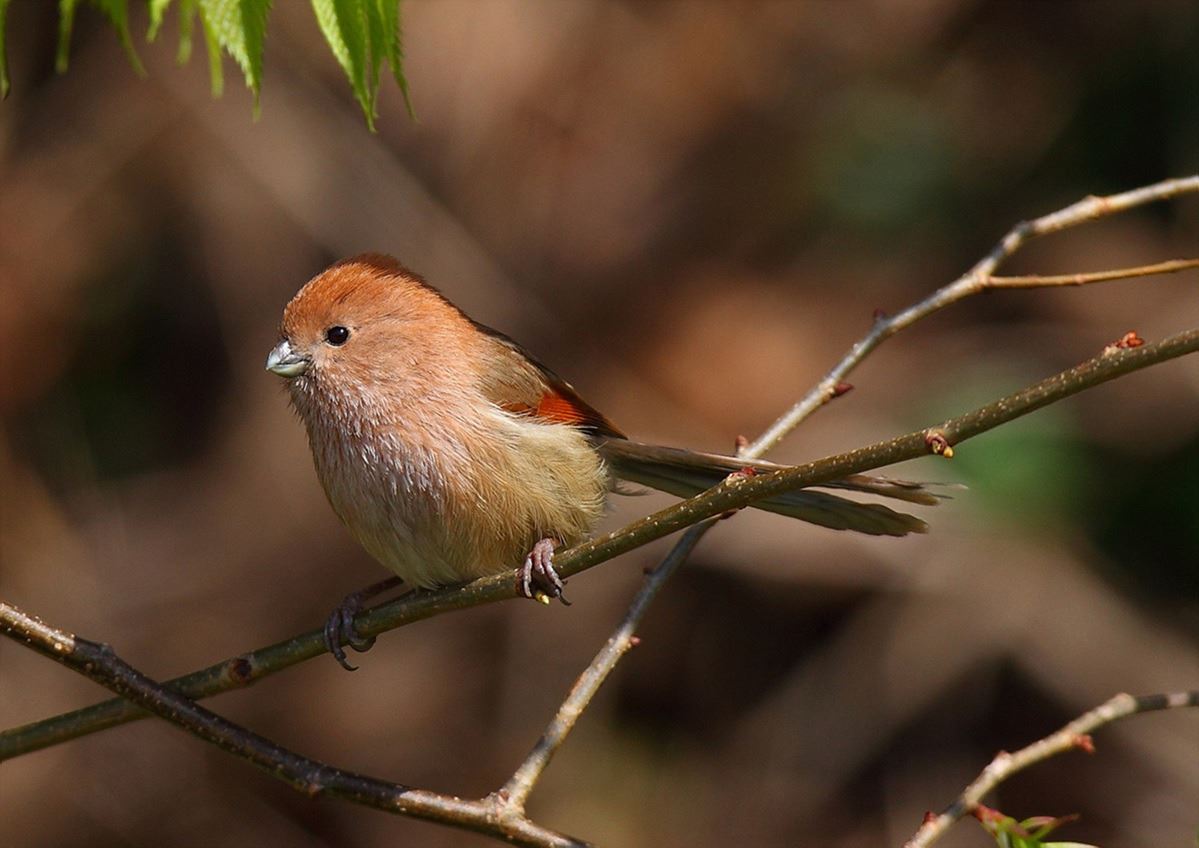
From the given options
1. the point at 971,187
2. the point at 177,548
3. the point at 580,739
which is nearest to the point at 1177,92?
the point at 971,187

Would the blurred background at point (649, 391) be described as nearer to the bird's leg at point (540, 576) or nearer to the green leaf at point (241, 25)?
the bird's leg at point (540, 576)

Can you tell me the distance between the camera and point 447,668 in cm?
912

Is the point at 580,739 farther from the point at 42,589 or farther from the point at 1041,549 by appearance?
the point at 42,589

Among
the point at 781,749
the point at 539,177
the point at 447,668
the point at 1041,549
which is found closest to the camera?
the point at 1041,549

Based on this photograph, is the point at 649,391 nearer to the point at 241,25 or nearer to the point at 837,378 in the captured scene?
the point at 837,378

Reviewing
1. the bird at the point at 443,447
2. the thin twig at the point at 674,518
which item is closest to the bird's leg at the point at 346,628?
the bird at the point at 443,447

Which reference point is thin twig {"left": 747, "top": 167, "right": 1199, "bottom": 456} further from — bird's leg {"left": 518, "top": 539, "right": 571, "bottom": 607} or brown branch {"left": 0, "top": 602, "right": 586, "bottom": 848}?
brown branch {"left": 0, "top": 602, "right": 586, "bottom": 848}

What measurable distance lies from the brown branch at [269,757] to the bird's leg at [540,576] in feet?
2.32

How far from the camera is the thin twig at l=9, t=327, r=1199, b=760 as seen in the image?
109 inches

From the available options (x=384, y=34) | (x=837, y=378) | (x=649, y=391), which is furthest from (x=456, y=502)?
(x=649, y=391)

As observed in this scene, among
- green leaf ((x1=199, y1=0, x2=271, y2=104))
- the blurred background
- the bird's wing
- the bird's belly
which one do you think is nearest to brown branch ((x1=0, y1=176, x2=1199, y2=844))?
the bird's belly

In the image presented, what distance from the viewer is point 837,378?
403cm

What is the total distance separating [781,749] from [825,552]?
1270 millimetres

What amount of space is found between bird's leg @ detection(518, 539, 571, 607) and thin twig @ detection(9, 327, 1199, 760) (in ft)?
0.81
